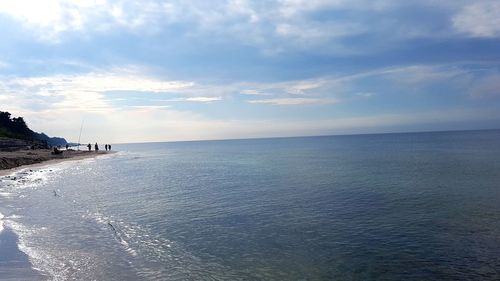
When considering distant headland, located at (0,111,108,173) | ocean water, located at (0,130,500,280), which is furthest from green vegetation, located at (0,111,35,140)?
ocean water, located at (0,130,500,280)

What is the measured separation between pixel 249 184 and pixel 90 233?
21430mm

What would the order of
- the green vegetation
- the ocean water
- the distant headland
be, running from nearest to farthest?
the ocean water, the distant headland, the green vegetation

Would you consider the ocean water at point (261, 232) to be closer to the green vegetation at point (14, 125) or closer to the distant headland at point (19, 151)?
the distant headland at point (19, 151)

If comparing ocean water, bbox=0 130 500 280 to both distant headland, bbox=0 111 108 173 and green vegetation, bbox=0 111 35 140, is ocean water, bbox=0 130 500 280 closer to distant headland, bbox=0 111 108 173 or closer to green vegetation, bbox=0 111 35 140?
distant headland, bbox=0 111 108 173

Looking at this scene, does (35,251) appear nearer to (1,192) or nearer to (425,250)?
(425,250)

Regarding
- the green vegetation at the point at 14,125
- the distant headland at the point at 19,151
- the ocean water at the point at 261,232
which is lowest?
the ocean water at the point at 261,232

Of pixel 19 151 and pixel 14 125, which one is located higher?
pixel 14 125

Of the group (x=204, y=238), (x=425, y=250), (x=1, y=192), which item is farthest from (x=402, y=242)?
(x=1, y=192)

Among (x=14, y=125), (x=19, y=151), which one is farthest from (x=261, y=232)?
(x=14, y=125)

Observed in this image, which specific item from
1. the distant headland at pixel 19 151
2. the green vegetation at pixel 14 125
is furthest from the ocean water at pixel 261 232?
the green vegetation at pixel 14 125

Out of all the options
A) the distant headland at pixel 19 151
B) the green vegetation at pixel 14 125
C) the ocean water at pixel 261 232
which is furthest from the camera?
→ the green vegetation at pixel 14 125

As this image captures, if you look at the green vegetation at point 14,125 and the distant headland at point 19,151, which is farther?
the green vegetation at point 14,125

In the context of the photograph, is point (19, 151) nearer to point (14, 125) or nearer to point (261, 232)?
point (14, 125)

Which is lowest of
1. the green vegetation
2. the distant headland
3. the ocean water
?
the ocean water
